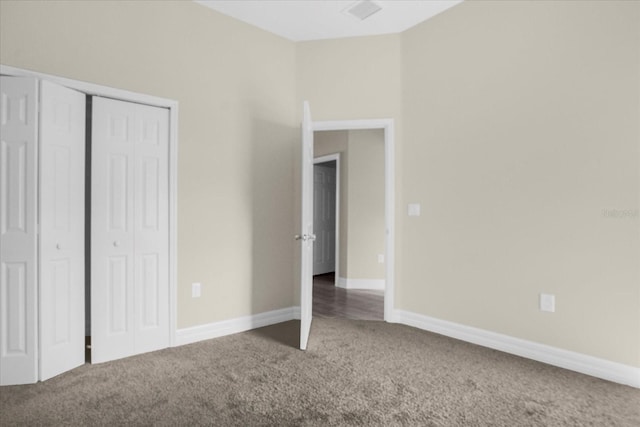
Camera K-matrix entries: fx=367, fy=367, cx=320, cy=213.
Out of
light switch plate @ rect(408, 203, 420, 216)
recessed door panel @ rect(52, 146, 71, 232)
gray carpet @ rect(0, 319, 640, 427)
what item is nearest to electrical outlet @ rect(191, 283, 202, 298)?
gray carpet @ rect(0, 319, 640, 427)

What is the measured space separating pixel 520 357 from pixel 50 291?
349cm

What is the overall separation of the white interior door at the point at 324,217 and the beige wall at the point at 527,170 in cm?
322

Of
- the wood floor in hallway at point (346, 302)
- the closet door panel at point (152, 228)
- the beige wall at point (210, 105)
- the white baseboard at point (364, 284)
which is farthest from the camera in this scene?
the white baseboard at point (364, 284)

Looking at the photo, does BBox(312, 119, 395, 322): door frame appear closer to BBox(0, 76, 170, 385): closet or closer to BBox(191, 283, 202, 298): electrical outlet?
BBox(191, 283, 202, 298): electrical outlet

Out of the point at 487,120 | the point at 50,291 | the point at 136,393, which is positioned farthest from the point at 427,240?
the point at 50,291

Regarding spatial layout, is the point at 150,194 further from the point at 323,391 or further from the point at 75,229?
the point at 323,391

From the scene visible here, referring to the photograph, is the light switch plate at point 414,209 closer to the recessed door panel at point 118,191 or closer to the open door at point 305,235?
the open door at point 305,235

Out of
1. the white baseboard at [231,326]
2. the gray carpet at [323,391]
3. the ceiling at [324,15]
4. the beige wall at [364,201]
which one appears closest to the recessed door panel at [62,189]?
the gray carpet at [323,391]

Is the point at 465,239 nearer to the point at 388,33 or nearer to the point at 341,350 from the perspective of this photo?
the point at 341,350

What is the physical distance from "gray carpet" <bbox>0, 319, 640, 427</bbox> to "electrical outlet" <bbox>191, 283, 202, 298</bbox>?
421mm

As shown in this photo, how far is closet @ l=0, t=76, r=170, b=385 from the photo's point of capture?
238 centimetres

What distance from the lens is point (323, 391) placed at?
2.31 meters

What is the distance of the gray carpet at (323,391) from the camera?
2008 millimetres

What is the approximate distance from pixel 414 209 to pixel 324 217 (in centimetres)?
338
